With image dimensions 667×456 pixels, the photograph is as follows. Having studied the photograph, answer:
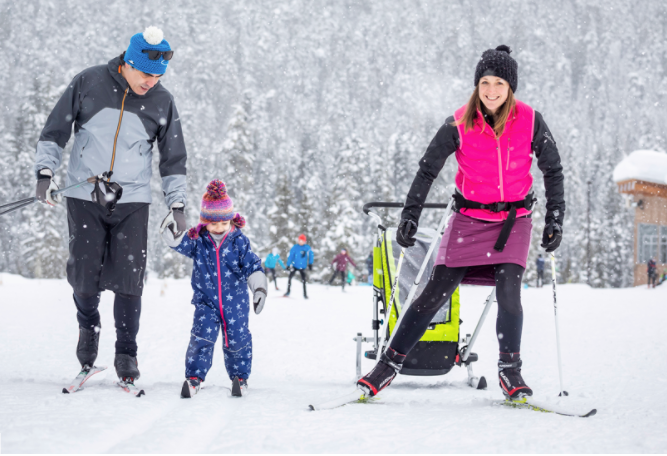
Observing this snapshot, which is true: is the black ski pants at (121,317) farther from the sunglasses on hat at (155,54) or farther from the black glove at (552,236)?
the black glove at (552,236)

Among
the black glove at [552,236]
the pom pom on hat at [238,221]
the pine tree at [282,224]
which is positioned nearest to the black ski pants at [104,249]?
the pom pom on hat at [238,221]

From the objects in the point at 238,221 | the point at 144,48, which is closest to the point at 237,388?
the point at 238,221

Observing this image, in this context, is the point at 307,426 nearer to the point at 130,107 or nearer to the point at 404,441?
the point at 404,441

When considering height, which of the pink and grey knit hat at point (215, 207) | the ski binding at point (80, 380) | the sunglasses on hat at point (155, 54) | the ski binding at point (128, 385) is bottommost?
the ski binding at point (128, 385)

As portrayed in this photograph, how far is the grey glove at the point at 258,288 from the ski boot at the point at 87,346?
1.03 m

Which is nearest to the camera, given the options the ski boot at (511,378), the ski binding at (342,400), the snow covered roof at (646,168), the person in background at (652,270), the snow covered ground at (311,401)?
the snow covered ground at (311,401)

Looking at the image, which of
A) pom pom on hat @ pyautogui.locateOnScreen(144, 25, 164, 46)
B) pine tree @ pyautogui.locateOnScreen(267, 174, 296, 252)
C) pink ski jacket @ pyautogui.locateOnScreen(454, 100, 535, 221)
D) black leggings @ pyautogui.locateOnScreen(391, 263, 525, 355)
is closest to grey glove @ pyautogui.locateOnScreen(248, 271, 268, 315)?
black leggings @ pyautogui.locateOnScreen(391, 263, 525, 355)

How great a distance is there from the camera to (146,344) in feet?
20.3

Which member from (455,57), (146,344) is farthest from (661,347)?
(455,57)

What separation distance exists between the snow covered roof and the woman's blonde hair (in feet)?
85.9

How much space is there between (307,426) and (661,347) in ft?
17.2

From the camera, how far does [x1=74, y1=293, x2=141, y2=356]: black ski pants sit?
3.38 meters

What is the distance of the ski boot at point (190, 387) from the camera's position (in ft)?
10.2

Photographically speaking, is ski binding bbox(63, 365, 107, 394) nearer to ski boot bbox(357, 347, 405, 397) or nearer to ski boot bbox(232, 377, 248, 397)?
ski boot bbox(232, 377, 248, 397)
